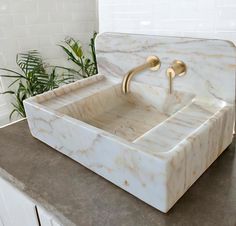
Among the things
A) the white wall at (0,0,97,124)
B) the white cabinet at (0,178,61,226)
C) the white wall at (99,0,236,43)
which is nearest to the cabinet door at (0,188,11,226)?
the white cabinet at (0,178,61,226)

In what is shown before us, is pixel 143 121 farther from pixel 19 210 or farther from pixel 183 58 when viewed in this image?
pixel 19 210

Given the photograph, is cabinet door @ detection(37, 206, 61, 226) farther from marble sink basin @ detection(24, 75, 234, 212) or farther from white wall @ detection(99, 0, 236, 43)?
white wall @ detection(99, 0, 236, 43)

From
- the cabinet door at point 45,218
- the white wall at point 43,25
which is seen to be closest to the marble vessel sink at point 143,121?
the cabinet door at point 45,218

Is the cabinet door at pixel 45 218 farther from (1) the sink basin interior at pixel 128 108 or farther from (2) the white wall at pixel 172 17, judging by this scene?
(2) the white wall at pixel 172 17

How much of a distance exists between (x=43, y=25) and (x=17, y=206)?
155 centimetres

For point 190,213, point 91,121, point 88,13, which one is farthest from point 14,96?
point 190,213

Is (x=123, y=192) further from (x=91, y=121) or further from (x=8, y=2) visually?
(x=8, y=2)

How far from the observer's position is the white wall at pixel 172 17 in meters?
0.74

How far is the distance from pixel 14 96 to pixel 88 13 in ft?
3.02

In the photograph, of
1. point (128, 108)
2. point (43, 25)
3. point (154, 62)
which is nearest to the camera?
point (154, 62)

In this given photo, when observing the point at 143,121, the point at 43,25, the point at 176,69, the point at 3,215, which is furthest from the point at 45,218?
the point at 43,25

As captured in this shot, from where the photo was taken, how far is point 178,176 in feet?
1.84

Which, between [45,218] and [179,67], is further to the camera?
[179,67]

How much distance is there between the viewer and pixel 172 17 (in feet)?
2.78
